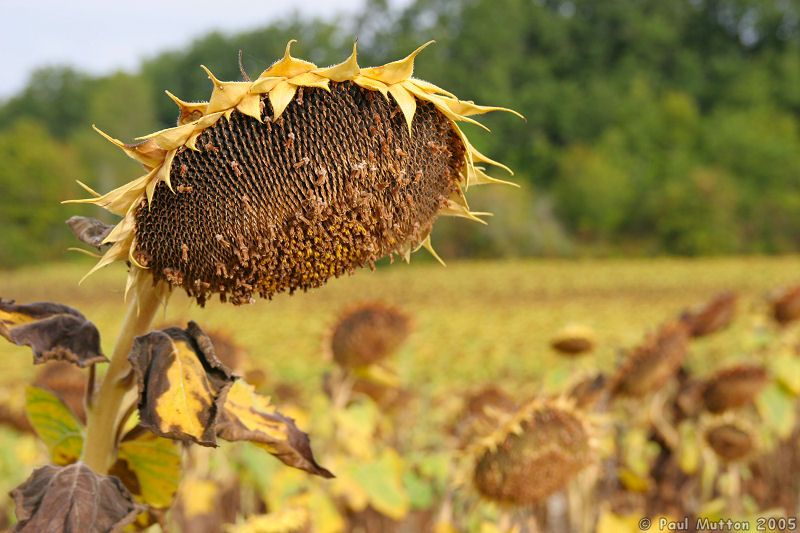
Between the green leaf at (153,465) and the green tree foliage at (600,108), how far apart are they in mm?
23682

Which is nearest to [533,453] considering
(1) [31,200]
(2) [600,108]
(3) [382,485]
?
(3) [382,485]

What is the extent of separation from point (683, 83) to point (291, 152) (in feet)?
174

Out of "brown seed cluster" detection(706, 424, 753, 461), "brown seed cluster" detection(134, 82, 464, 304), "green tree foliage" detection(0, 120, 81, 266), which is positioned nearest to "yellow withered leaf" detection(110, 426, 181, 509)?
→ "brown seed cluster" detection(134, 82, 464, 304)

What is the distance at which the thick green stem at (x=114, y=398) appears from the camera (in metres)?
1.12

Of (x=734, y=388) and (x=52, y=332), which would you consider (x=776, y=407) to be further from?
(x=52, y=332)

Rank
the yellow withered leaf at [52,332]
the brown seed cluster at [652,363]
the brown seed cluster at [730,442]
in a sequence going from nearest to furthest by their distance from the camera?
the yellow withered leaf at [52,332] < the brown seed cluster at [652,363] < the brown seed cluster at [730,442]

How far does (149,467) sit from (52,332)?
26cm

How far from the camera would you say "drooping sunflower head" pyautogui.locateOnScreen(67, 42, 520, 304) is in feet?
3.19

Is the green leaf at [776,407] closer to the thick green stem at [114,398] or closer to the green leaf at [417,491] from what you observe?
the green leaf at [417,491]

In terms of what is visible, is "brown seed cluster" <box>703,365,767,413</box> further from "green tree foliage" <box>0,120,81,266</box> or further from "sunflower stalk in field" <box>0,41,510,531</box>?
"green tree foliage" <box>0,120,81,266</box>

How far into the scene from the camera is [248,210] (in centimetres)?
99

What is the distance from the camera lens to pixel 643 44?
51.5 metres

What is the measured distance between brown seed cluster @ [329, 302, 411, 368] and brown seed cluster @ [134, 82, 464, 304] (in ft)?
5.34
